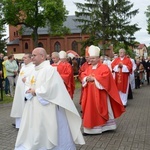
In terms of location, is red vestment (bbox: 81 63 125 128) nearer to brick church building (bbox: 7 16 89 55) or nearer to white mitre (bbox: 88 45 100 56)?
white mitre (bbox: 88 45 100 56)

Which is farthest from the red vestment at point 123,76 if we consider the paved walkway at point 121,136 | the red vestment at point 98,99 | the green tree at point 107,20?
the green tree at point 107,20

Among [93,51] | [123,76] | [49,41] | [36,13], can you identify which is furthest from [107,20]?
[49,41]

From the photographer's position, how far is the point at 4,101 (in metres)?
13.5

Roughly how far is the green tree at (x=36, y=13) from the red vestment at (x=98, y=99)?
37739 millimetres

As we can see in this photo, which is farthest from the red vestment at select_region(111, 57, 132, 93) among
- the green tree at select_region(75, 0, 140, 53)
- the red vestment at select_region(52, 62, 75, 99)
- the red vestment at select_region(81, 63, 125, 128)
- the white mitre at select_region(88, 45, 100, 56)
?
the green tree at select_region(75, 0, 140, 53)

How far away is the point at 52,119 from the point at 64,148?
1.89ft

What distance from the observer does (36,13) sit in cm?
4650

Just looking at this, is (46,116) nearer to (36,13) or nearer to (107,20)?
(107,20)

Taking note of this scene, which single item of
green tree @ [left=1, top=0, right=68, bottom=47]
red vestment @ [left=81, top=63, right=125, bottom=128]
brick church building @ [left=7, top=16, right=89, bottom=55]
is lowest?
red vestment @ [left=81, top=63, right=125, bottom=128]

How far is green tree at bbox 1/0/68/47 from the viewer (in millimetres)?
44531

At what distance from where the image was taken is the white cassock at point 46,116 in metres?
5.11

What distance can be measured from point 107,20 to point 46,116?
120 ft

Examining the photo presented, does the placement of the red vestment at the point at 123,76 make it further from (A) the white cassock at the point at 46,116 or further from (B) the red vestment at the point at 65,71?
(A) the white cassock at the point at 46,116

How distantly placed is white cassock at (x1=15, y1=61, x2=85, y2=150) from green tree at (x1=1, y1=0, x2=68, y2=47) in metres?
39.8
